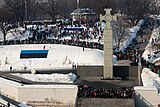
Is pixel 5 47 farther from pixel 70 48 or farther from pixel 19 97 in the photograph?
pixel 19 97

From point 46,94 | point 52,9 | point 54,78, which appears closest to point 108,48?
point 54,78

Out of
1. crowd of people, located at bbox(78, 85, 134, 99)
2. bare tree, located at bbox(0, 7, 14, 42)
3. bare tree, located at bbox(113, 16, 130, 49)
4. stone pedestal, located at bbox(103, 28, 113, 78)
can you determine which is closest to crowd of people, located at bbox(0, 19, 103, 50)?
bare tree, located at bbox(113, 16, 130, 49)

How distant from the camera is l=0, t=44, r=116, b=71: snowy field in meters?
35.4

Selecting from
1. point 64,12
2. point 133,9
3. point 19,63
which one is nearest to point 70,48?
point 19,63

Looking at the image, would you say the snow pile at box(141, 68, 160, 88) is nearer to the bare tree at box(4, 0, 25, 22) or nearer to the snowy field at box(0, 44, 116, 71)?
the snowy field at box(0, 44, 116, 71)

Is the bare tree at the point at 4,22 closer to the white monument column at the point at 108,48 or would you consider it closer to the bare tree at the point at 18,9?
the bare tree at the point at 18,9

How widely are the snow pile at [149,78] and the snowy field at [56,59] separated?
6.74m

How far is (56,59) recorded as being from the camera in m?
36.3

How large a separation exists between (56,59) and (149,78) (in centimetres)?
1203

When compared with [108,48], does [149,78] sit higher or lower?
lower

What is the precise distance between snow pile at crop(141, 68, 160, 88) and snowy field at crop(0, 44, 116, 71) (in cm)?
674

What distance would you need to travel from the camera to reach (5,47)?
40.4 metres

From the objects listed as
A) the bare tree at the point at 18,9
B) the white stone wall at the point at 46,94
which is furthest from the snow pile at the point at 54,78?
the bare tree at the point at 18,9

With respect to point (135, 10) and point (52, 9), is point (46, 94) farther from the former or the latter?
point (52, 9)
